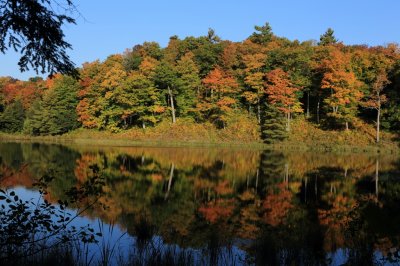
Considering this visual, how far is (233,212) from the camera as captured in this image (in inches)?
461

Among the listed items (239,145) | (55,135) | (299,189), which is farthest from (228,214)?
(55,135)

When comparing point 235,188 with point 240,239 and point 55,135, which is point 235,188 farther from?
point 55,135

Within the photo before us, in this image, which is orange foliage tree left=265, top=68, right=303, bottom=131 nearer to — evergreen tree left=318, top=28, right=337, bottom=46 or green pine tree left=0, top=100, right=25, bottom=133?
evergreen tree left=318, top=28, right=337, bottom=46

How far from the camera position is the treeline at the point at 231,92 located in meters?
41.2

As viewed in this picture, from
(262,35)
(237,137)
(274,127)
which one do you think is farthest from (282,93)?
(262,35)

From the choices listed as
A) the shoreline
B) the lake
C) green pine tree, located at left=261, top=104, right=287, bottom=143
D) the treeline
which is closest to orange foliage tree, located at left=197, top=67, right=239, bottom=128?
the treeline

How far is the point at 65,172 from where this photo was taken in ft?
61.3

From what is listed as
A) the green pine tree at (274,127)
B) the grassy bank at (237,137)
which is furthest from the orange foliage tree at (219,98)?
the green pine tree at (274,127)

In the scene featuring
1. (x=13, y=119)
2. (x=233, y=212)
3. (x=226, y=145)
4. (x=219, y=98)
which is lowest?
(x=233, y=212)

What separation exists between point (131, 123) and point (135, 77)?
22.8ft

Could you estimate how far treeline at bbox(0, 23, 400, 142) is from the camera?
4122cm

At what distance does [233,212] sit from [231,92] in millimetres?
36553

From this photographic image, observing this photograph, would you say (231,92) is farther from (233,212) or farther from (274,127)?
(233,212)

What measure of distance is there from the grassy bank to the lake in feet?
49.1
